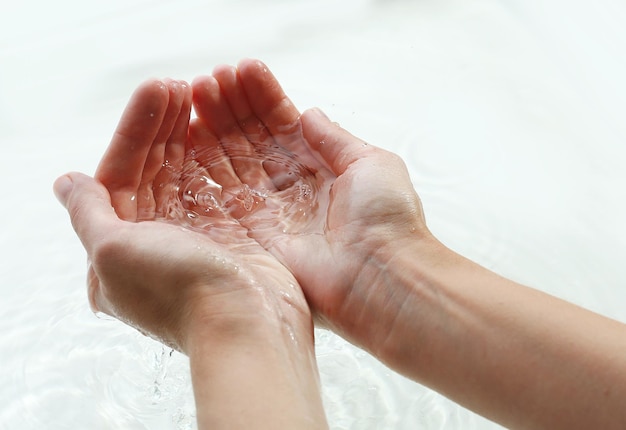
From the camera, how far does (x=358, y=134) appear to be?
4.44 feet

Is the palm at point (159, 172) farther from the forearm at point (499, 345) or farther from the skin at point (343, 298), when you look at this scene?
the forearm at point (499, 345)

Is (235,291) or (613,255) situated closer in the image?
(235,291)

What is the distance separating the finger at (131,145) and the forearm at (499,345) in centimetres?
33

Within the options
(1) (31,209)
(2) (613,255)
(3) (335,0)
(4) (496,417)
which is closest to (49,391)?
(1) (31,209)

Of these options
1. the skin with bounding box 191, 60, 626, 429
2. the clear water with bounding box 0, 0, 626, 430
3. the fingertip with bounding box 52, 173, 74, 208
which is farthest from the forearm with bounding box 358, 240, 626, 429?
the fingertip with bounding box 52, 173, 74, 208

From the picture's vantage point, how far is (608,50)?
1.47 m

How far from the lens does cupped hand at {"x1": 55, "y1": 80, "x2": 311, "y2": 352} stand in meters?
0.77

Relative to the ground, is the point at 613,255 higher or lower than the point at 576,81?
lower

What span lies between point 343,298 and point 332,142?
236mm

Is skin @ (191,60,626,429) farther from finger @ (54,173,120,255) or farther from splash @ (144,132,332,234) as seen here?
finger @ (54,173,120,255)

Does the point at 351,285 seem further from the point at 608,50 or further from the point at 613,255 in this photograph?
the point at 608,50

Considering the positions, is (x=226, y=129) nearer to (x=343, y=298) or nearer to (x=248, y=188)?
(x=248, y=188)

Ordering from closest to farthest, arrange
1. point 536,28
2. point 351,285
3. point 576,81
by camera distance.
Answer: point 351,285, point 576,81, point 536,28

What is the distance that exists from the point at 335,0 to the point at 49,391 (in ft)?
3.23
